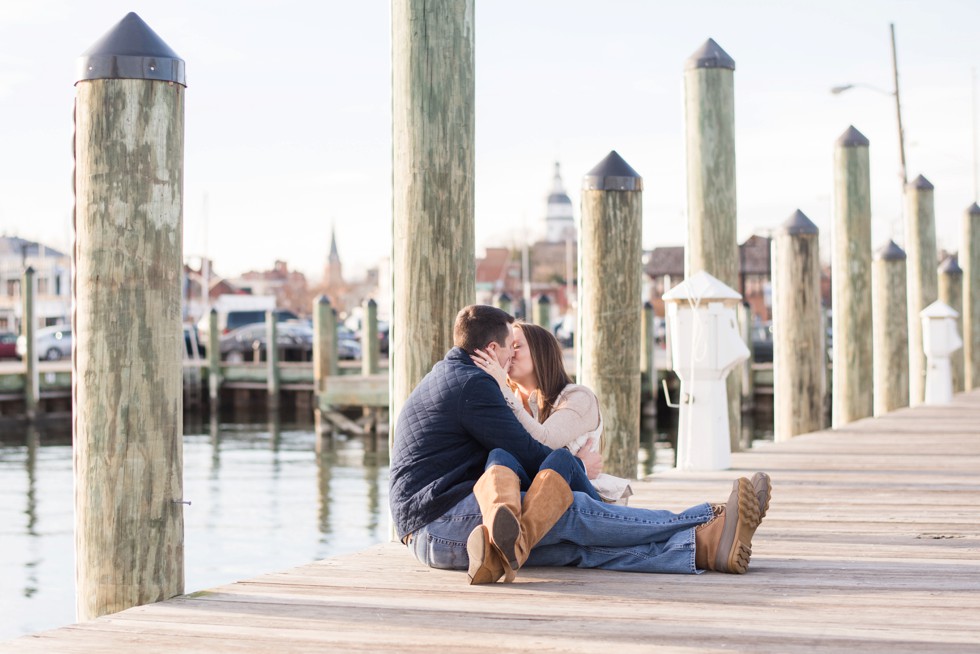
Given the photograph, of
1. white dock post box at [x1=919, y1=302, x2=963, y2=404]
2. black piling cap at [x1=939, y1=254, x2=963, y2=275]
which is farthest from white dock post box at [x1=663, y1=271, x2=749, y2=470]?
black piling cap at [x1=939, y1=254, x2=963, y2=275]

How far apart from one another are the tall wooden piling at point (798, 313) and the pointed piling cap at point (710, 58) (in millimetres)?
1951

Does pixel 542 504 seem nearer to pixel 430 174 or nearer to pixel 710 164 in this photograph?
pixel 430 174

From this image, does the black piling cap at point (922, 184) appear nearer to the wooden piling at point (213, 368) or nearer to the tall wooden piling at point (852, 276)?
the tall wooden piling at point (852, 276)

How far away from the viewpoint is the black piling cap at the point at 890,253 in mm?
14195

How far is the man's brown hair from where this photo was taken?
478cm

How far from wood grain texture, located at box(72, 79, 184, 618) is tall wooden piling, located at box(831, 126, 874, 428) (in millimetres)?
9232

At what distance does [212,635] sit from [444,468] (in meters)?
1.27

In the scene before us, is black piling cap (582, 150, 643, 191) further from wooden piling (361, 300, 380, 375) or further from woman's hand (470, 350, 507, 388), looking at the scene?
wooden piling (361, 300, 380, 375)

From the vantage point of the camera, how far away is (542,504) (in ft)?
15.0

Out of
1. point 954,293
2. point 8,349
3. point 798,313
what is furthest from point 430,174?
point 8,349

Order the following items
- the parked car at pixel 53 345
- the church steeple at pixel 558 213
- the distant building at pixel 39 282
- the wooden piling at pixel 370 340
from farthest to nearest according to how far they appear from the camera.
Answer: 1. the church steeple at pixel 558 213
2. the distant building at pixel 39 282
3. the parked car at pixel 53 345
4. the wooden piling at pixel 370 340

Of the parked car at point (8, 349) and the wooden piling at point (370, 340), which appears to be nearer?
A: the wooden piling at point (370, 340)

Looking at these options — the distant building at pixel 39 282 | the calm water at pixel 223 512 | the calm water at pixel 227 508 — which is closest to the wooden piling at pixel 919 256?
the calm water at pixel 227 508

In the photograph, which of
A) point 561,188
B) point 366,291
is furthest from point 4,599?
point 561,188
